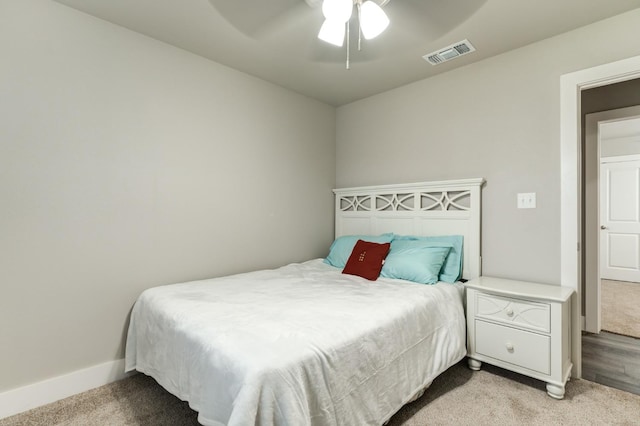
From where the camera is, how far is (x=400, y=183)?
315 centimetres

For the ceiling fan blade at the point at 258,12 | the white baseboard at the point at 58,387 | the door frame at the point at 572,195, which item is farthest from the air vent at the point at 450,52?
the white baseboard at the point at 58,387

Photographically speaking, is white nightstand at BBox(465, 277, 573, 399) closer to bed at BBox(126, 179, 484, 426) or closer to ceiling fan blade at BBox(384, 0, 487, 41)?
bed at BBox(126, 179, 484, 426)

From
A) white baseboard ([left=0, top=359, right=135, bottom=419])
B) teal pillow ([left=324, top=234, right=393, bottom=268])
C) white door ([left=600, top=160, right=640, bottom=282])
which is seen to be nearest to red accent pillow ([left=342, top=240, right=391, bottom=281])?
teal pillow ([left=324, top=234, right=393, bottom=268])

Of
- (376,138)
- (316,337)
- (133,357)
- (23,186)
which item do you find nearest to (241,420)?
(316,337)

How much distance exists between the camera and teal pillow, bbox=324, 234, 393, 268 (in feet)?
9.62

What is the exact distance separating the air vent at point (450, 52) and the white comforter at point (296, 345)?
5.98ft

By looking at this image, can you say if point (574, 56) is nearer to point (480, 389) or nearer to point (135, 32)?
point (480, 389)

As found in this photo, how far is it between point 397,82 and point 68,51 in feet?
Answer: 8.56

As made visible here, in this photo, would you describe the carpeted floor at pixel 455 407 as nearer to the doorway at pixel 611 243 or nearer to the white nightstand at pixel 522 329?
the white nightstand at pixel 522 329

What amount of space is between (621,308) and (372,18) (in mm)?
4464

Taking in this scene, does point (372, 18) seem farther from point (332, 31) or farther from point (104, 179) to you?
point (104, 179)

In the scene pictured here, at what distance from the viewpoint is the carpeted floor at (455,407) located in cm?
171

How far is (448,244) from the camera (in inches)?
101

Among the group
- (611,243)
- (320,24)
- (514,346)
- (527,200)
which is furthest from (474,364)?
(611,243)
